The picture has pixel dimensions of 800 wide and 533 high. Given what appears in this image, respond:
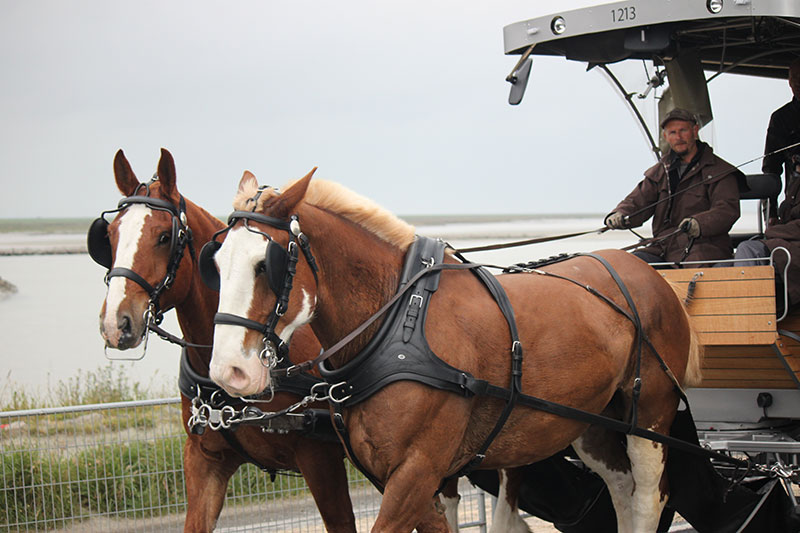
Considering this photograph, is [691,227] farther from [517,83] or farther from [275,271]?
[275,271]

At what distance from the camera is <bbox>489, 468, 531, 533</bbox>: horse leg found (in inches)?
192

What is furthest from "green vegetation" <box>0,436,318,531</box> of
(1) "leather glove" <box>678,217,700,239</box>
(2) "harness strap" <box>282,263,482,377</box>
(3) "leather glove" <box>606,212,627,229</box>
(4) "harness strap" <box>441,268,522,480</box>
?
(1) "leather glove" <box>678,217,700,239</box>

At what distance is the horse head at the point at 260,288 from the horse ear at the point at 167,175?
2.92ft

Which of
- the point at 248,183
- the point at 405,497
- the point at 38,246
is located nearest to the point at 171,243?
the point at 248,183

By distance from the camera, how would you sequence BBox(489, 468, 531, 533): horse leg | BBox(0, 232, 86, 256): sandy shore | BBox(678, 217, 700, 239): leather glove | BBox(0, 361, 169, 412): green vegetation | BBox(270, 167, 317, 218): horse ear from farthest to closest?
BBox(0, 232, 86, 256): sandy shore → BBox(0, 361, 169, 412): green vegetation → BBox(489, 468, 531, 533): horse leg → BBox(678, 217, 700, 239): leather glove → BBox(270, 167, 317, 218): horse ear

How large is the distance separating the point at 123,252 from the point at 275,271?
1072 millimetres

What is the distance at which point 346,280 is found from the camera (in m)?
3.25

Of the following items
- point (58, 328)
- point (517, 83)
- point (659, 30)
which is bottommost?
point (58, 328)

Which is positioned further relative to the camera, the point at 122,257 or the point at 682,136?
the point at 682,136

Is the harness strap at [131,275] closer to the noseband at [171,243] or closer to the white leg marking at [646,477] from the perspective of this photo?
the noseband at [171,243]

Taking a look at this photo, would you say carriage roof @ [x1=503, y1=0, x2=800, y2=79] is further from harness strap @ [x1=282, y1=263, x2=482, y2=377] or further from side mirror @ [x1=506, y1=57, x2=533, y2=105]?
harness strap @ [x1=282, y1=263, x2=482, y2=377]

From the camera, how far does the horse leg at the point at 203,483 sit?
4027 mm

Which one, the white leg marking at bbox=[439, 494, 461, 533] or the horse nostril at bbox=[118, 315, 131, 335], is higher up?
the horse nostril at bbox=[118, 315, 131, 335]

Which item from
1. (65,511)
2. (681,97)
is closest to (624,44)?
(681,97)
